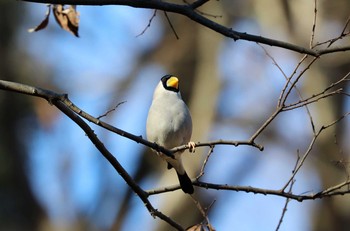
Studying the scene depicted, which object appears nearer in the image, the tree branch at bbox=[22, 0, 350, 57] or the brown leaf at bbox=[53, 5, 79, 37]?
the tree branch at bbox=[22, 0, 350, 57]

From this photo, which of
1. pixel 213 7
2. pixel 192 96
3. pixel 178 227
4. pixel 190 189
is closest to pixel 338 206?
pixel 192 96

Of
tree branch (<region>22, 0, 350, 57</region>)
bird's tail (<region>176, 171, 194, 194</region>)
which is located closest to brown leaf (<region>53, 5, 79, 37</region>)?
tree branch (<region>22, 0, 350, 57</region>)

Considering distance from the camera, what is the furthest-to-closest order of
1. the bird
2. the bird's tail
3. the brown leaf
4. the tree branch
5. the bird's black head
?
the bird's black head
the bird
the bird's tail
the brown leaf
the tree branch

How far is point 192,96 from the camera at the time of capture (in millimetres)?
7938

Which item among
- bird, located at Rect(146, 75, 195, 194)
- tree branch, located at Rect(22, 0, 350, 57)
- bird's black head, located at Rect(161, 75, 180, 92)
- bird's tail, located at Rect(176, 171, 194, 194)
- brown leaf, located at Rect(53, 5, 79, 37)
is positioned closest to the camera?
tree branch, located at Rect(22, 0, 350, 57)

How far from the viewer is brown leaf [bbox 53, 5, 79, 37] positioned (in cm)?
375

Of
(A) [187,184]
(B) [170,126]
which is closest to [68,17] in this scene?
(B) [170,126]

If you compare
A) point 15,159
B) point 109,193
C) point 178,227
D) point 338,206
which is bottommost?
point 178,227

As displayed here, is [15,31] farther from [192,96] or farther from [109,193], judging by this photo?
[192,96]

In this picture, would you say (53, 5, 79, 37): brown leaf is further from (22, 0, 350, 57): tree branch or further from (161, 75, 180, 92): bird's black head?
(161, 75, 180, 92): bird's black head

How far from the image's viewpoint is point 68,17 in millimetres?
3762

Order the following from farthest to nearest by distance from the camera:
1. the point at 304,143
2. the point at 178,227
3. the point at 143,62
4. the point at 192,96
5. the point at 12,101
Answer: the point at 12,101
the point at 143,62
the point at 304,143
the point at 192,96
the point at 178,227

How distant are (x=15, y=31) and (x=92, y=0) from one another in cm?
887

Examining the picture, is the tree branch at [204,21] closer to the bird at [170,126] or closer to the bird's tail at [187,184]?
the bird's tail at [187,184]
